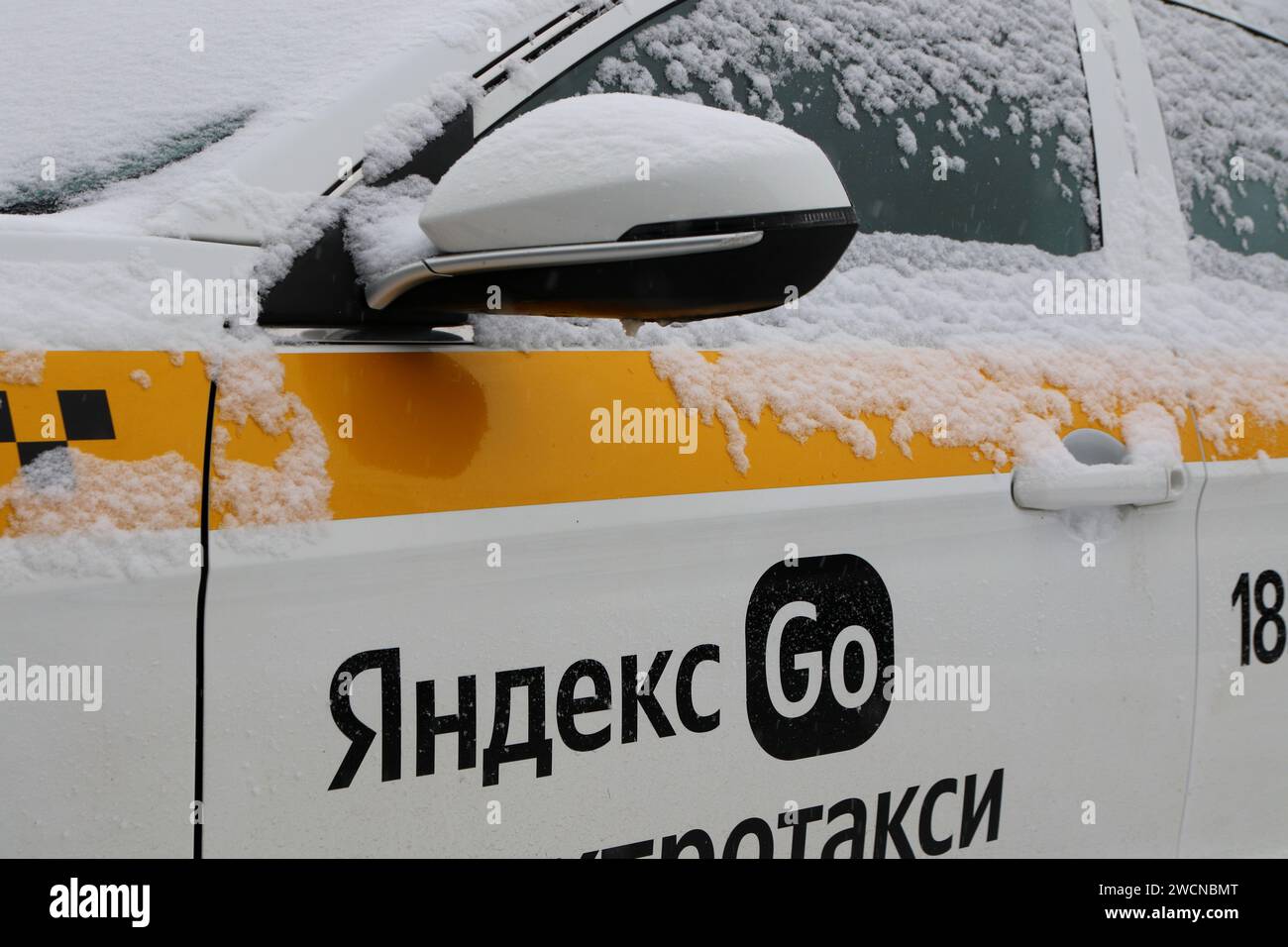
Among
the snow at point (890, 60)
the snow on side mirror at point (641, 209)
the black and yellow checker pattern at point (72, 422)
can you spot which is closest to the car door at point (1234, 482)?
the snow at point (890, 60)

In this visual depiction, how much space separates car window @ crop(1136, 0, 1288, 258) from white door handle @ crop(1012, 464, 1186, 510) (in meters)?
0.52

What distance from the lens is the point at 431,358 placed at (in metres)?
1.36

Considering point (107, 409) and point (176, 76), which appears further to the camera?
point (176, 76)

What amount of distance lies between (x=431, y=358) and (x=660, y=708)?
0.48m

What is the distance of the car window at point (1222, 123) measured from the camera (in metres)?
2.16

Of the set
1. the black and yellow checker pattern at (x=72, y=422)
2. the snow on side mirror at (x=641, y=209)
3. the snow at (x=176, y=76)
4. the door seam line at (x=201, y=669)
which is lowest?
the door seam line at (x=201, y=669)

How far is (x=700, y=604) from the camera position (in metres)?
1.48

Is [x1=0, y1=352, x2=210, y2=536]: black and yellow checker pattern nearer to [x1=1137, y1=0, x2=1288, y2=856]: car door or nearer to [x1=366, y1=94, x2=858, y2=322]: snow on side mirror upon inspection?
[x1=366, y1=94, x2=858, y2=322]: snow on side mirror

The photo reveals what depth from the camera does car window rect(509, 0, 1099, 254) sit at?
1.67m

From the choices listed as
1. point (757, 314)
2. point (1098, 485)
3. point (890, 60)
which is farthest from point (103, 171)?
point (1098, 485)

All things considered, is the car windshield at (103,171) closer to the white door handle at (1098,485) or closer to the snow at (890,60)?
the snow at (890,60)

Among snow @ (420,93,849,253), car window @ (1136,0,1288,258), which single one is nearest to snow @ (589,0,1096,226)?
car window @ (1136,0,1288,258)

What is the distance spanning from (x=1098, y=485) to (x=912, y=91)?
656mm

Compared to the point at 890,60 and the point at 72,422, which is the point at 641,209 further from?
the point at 890,60
